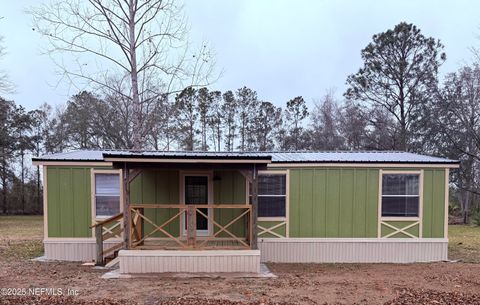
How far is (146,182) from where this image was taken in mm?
8969

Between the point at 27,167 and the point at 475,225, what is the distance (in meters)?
32.5

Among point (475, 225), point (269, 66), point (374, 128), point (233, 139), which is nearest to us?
point (475, 225)

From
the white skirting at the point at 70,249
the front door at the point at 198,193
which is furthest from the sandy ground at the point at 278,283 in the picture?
the front door at the point at 198,193

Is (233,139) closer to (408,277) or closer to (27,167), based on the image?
(27,167)

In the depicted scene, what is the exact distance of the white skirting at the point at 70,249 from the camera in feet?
28.7

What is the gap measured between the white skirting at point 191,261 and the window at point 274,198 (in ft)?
6.38

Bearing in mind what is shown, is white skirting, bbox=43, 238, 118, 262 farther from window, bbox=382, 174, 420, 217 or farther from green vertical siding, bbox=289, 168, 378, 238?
window, bbox=382, 174, 420, 217

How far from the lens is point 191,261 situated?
709 cm

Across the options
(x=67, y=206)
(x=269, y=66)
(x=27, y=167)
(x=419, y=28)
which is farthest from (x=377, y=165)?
(x=27, y=167)

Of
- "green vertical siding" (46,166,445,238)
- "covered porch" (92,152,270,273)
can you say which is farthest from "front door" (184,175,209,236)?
"green vertical siding" (46,166,445,238)

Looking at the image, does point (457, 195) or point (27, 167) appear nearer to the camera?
point (457, 195)

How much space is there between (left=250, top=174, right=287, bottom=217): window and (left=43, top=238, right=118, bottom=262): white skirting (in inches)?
178

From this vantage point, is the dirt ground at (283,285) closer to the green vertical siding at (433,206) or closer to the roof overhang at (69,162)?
the green vertical siding at (433,206)

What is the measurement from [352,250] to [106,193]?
663 centimetres
